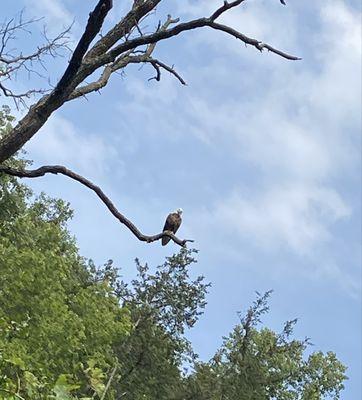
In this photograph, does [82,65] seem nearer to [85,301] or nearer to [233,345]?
[85,301]

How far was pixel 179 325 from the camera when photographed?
122ft

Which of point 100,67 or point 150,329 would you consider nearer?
point 100,67

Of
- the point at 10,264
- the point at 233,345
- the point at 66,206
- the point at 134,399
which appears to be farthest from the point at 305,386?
the point at 10,264

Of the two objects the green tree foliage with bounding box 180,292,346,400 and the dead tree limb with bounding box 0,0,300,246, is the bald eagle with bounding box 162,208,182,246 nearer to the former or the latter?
the dead tree limb with bounding box 0,0,300,246

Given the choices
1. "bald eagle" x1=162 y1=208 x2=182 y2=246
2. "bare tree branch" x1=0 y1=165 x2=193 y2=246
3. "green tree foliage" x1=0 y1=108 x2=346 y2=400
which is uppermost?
"green tree foliage" x1=0 y1=108 x2=346 y2=400

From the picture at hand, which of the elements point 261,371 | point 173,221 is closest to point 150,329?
point 261,371

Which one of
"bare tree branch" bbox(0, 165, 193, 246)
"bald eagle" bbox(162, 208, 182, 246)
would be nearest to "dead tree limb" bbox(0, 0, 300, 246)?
"bare tree branch" bbox(0, 165, 193, 246)

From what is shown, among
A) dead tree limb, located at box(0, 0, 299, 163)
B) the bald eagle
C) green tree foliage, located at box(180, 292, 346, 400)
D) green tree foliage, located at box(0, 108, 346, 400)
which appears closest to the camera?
dead tree limb, located at box(0, 0, 299, 163)

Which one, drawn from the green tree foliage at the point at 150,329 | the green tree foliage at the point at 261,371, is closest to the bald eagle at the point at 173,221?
the green tree foliage at the point at 150,329

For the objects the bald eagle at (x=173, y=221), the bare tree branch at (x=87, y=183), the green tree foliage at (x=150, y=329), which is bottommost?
the bare tree branch at (x=87, y=183)

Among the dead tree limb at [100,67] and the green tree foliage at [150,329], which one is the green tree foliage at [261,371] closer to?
the green tree foliage at [150,329]

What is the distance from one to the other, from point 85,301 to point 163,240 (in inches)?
610

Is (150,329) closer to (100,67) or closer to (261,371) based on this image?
(261,371)

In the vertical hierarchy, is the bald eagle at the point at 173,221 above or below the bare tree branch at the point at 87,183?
above
